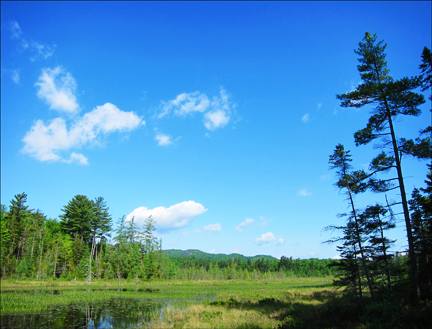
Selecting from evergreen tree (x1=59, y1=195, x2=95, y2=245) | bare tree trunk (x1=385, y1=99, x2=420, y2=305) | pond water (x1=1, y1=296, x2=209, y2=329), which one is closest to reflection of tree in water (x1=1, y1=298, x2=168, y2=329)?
pond water (x1=1, y1=296, x2=209, y2=329)

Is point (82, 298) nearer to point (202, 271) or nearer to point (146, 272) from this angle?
point (146, 272)

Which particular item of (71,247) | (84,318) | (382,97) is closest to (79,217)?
(71,247)

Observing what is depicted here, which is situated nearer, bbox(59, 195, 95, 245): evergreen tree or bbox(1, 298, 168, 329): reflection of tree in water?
bbox(1, 298, 168, 329): reflection of tree in water

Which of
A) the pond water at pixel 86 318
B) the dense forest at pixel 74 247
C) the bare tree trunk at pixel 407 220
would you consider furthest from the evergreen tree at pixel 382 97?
the dense forest at pixel 74 247

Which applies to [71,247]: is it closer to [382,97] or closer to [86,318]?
[86,318]

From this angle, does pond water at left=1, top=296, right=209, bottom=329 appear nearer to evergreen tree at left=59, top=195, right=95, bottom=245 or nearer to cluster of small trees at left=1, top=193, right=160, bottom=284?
cluster of small trees at left=1, top=193, right=160, bottom=284

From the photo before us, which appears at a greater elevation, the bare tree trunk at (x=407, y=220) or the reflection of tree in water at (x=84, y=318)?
the bare tree trunk at (x=407, y=220)

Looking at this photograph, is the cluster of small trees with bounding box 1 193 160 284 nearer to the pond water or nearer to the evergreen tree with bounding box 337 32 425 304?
the pond water

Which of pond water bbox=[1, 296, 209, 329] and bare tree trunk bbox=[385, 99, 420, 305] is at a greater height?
bare tree trunk bbox=[385, 99, 420, 305]

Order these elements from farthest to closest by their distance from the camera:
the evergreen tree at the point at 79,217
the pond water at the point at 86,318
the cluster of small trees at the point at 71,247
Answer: the evergreen tree at the point at 79,217 → the cluster of small trees at the point at 71,247 → the pond water at the point at 86,318

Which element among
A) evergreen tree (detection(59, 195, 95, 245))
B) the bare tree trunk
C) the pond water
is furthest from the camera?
evergreen tree (detection(59, 195, 95, 245))

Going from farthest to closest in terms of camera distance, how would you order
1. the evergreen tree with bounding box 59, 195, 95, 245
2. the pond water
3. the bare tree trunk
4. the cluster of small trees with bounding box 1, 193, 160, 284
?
the evergreen tree with bounding box 59, 195, 95, 245
the cluster of small trees with bounding box 1, 193, 160, 284
the pond water
the bare tree trunk

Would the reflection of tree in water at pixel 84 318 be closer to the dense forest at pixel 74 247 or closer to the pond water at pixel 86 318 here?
the pond water at pixel 86 318

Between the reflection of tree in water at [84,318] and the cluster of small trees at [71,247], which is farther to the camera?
the cluster of small trees at [71,247]
